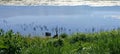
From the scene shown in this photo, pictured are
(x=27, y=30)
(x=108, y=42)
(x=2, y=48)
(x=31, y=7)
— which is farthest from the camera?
(x=31, y=7)

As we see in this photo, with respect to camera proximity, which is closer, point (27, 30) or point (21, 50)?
point (21, 50)

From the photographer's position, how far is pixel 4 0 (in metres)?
75.0

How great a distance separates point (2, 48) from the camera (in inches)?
296

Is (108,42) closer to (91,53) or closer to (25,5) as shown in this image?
(91,53)

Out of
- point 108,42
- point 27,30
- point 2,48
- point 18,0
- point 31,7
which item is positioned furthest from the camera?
point 18,0

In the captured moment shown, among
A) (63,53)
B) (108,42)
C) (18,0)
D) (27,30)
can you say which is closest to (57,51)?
(63,53)

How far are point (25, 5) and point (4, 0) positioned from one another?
31.7 ft

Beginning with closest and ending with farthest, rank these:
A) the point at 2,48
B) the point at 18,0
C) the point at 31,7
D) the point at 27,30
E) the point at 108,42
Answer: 1. the point at 2,48
2. the point at 108,42
3. the point at 27,30
4. the point at 31,7
5. the point at 18,0

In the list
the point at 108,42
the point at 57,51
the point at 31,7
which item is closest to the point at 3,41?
the point at 57,51

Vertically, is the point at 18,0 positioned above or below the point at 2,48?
below

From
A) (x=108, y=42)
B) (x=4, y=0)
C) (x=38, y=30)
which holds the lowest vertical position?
(x=4, y=0)

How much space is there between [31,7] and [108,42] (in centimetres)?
5684

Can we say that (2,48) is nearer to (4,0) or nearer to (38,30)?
(38,30)

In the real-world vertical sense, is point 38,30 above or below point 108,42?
below
